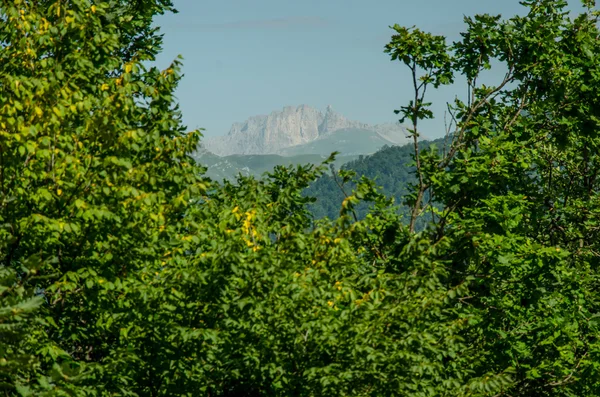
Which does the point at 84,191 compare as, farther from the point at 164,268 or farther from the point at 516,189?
the point at 516,189

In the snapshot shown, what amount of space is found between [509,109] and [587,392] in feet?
26.2

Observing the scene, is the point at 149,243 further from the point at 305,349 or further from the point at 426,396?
the point at 426,396

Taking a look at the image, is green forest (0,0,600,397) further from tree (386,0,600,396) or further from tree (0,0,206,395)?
tree (386,0,600,396)

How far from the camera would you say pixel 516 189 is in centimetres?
2003

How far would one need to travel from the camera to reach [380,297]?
10648 mm

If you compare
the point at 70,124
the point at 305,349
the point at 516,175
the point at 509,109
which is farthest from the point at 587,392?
the point at 70,124

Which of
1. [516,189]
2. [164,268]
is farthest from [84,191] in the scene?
[516,189]

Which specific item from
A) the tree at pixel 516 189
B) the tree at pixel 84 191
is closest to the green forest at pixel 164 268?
the tree at pixel 84 191

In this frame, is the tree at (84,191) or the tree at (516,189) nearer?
the tree at (84,191)

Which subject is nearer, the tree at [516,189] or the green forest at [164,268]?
the green forest at [164,268]

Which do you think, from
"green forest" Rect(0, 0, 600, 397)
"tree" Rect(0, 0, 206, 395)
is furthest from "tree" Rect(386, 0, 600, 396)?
"tree" Rect(0, 0, 206, 395)

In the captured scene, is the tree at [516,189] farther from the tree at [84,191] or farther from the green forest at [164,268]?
the tree at [84,191]

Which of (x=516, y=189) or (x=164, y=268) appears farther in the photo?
(x=516, y=189)

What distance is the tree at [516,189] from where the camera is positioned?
1695cm
